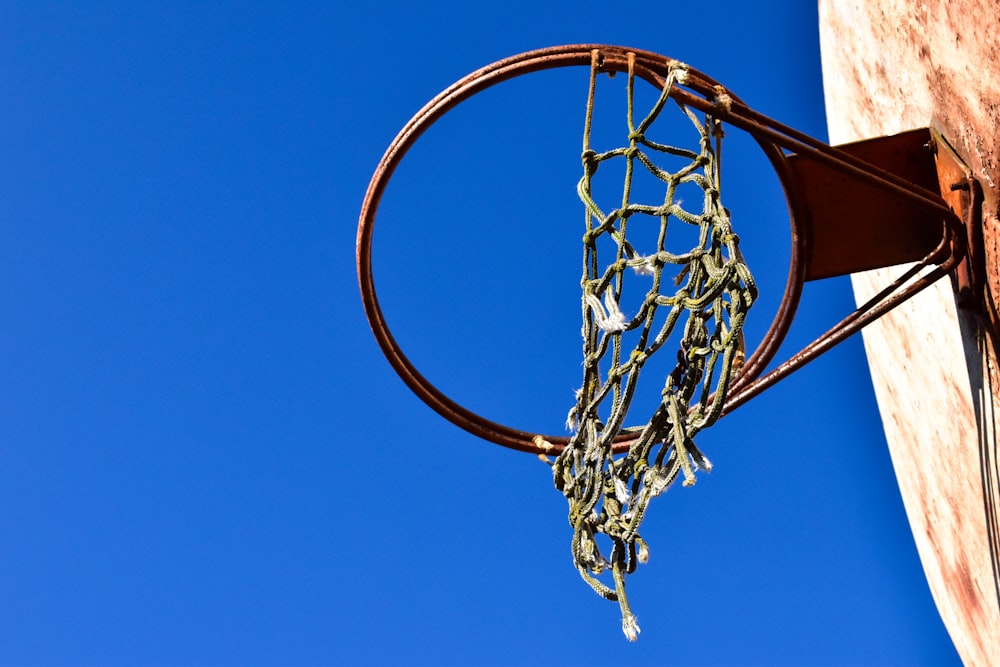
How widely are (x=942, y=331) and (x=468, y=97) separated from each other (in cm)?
177

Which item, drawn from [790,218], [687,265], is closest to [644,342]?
[687,265]

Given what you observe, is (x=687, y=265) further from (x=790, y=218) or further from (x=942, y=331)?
(x=942, y=331)

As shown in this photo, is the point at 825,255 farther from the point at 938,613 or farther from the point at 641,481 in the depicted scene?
the point at 938,613

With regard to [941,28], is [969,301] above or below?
below

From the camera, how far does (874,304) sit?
3.27 metres

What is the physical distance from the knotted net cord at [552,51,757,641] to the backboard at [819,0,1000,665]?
693mm

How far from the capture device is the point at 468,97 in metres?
3.18

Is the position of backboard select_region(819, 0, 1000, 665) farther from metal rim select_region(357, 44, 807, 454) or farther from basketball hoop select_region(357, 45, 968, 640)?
metal rim select_region(357, 44, 807, 454)

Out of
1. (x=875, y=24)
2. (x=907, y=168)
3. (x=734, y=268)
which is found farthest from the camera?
(x=875, y=24)

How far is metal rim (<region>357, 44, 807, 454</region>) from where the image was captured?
10.1 ft

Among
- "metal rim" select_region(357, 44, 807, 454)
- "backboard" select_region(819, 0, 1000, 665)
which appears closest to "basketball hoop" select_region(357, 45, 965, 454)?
"metal rim" select_region(357, 44, 807, 454)

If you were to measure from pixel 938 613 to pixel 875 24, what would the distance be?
7.76ft

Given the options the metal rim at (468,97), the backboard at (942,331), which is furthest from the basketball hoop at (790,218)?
the backboard at (942,331)

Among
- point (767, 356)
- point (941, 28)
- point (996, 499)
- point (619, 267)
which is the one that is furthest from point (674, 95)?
point (996, 499)
